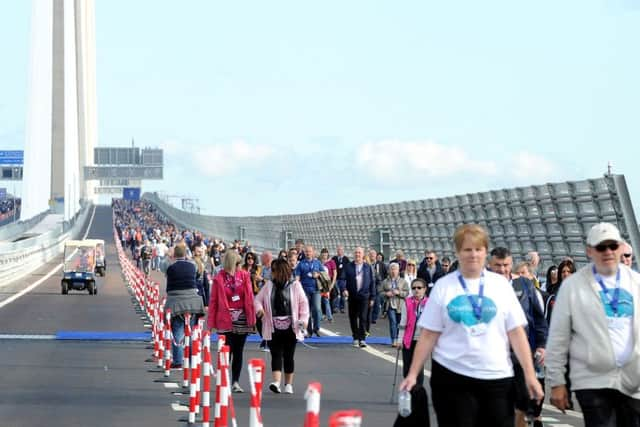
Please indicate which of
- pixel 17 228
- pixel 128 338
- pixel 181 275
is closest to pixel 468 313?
pixel 181 275

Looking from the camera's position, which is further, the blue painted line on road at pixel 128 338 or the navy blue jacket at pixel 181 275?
the blue painted line on road at pixel 128 338

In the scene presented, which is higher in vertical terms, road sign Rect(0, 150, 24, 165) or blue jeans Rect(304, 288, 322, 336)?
road sign Rect(0, 150, 24, 165)

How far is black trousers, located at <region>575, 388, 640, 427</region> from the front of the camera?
820 cm

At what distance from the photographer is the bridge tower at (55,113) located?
11600 centimetres

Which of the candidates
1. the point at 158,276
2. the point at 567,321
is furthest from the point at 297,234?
the point at 567,321

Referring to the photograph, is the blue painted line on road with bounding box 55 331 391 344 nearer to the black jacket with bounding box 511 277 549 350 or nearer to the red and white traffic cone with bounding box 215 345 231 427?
the black jacket with bounding box 511 277 549 350

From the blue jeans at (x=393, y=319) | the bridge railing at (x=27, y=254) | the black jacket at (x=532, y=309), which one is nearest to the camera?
the black jacket at (x=532, y=309)

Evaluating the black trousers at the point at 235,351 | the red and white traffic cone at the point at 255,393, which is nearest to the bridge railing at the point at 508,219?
the black trousers at the point at 235,351

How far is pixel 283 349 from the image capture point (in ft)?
58.3

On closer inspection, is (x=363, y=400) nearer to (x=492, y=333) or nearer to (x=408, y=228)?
(x=492, y=333)

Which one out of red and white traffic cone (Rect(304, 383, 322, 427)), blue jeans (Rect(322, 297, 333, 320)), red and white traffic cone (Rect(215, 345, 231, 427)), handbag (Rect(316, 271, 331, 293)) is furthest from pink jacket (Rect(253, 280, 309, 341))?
blue jeans (Rect(322, 297, 333, 320))

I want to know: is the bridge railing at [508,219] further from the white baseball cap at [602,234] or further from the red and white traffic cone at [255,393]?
the white baseball cap at [602,234]

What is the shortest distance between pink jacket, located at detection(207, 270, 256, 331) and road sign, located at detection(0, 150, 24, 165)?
138535 millimetres

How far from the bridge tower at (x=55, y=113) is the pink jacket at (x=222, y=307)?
317 feet
